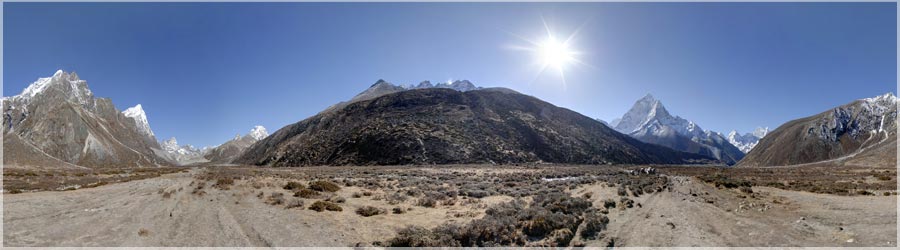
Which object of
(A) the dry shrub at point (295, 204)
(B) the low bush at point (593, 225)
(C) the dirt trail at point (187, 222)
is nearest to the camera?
(C) the dirt trail at point (187, 222)

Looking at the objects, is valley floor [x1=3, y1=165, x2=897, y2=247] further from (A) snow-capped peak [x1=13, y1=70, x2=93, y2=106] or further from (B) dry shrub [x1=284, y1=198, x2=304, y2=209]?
(A) snow-capped peak [x1=13, y1=70, x2=93, y2=106]

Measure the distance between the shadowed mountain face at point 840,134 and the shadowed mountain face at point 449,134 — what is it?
4899cm

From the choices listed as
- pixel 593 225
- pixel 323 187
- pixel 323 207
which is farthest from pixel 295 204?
pixel 593 225

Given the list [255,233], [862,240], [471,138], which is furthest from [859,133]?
[255,233]

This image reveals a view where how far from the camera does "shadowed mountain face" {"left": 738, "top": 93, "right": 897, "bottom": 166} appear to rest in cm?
10631

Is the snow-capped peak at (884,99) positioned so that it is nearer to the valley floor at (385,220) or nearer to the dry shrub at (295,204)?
the valley floor at (385,220)

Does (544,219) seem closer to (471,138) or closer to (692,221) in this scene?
(692,221)

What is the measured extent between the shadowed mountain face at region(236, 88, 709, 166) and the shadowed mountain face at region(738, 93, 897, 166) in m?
49.0

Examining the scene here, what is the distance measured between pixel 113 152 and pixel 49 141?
61.4ft

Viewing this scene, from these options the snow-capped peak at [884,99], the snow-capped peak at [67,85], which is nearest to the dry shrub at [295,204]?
the snow-capped peak at [884,99]

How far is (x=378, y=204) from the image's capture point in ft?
69.7

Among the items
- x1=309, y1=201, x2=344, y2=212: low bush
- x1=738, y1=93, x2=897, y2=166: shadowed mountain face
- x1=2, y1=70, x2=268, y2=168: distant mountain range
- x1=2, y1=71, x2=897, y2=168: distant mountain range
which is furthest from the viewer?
x1=738, y1=93, x2=897, y2=166: shadowed mountain face

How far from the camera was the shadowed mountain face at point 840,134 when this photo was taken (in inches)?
4186

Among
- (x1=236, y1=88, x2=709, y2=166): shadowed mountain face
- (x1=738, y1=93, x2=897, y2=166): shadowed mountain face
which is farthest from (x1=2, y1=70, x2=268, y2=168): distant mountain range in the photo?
(x1=738, y1=93, x2=897, y2=166): shadowed mountain face
